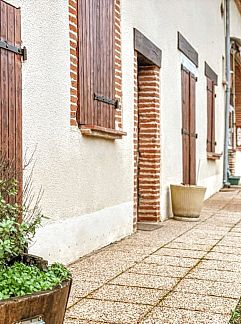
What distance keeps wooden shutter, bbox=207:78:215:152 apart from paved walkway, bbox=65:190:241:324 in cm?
506

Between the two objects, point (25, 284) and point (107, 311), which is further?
point (107, 311)

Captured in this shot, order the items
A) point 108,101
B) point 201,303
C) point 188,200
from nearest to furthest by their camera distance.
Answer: point 201,303 → point 108,101 → point 188,200

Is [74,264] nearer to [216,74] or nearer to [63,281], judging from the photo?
[63,281]

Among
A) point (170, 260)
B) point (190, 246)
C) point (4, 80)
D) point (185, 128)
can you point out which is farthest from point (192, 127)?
point (4, 80)

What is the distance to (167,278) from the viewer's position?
3850 mm

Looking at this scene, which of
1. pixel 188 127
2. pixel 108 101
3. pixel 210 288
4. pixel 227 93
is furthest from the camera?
pixel 227 93

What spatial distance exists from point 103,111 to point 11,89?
1.65 metres

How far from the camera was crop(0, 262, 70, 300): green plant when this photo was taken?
1997mm

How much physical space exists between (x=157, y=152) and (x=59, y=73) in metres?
3.00

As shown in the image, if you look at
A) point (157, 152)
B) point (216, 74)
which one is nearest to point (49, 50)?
point (157, 152)

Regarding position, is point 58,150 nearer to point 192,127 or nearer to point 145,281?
point 145,281

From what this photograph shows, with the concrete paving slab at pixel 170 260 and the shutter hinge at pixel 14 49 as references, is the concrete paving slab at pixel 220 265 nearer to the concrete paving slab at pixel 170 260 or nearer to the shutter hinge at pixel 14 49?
the concrete paving slab at pixel 170 260

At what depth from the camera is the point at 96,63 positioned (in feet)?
15.9

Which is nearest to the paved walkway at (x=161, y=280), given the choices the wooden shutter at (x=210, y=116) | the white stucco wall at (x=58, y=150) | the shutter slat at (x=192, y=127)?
the white stucco wall at (x=58, y=150)
